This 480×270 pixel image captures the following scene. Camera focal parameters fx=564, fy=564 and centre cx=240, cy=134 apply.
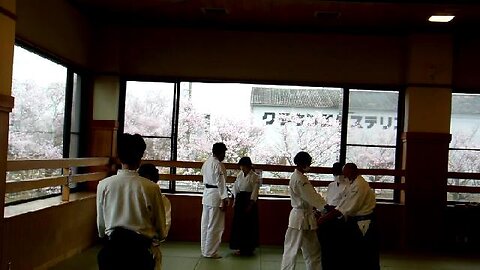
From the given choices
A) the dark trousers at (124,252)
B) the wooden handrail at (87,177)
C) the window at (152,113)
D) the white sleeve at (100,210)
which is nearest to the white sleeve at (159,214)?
the dark trousers at (124,252)

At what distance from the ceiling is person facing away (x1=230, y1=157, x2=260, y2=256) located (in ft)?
6.32

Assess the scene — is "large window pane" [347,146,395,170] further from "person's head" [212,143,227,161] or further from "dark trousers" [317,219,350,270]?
"dark trousers" [317,219,350,270]

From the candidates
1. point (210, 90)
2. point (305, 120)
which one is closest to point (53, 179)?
point (210, 90)

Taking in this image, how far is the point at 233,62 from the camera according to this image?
8.06 m

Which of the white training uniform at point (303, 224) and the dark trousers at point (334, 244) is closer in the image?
the white training uniform at point (303, 224)

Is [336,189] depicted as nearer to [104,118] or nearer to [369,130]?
[369,130]

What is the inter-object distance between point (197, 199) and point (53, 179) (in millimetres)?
2559

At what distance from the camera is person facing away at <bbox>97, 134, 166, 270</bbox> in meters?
2.98

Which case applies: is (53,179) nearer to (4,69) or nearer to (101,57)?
(4,69)

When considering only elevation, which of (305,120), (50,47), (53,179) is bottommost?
(53,179)

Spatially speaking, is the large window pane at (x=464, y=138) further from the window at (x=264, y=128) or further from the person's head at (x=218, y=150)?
the person's head at (x=218, y=150)

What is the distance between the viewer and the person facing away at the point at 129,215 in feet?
9.77

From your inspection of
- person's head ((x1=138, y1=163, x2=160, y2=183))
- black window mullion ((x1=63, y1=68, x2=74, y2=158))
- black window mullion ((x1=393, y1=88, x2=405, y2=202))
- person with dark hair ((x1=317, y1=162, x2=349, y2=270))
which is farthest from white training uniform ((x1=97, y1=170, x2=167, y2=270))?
black window mullion ((x1=393, y1=88, x2=405, y2=202))

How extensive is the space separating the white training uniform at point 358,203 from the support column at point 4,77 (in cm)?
296
